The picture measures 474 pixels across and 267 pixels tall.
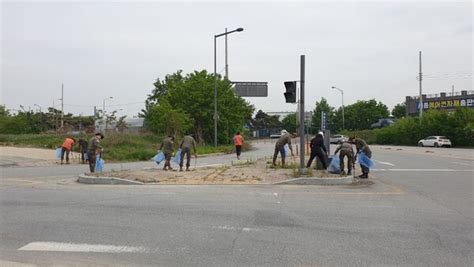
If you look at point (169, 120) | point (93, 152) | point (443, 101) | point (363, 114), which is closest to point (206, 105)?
point (169, 120)

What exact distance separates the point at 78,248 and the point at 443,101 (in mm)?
82951

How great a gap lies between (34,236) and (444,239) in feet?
19.9

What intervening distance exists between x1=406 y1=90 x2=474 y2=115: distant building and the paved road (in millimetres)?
A: 71262

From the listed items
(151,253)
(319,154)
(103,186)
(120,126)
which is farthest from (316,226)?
(120,126)

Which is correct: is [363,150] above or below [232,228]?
above

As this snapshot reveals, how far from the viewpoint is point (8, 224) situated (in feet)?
26.4

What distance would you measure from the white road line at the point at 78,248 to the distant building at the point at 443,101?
253 ft

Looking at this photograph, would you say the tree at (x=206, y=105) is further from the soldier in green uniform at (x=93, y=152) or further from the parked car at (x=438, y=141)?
→ the soldier in green uniform at (x=93, y=152)

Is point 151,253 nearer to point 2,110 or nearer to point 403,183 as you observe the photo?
point 403,183

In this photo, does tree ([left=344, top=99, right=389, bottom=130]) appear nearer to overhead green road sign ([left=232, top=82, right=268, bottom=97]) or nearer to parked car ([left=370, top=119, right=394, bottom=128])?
parked car ([left=370, top=119, right=394, bottom=128])

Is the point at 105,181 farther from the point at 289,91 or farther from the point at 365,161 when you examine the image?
the point at 365,161

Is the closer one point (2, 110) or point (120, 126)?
point (120, 126)

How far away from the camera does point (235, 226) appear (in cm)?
784

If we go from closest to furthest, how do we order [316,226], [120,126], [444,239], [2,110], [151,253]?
[151,253] < [444,239] < [316,226] < [120,126] < [2,110]
